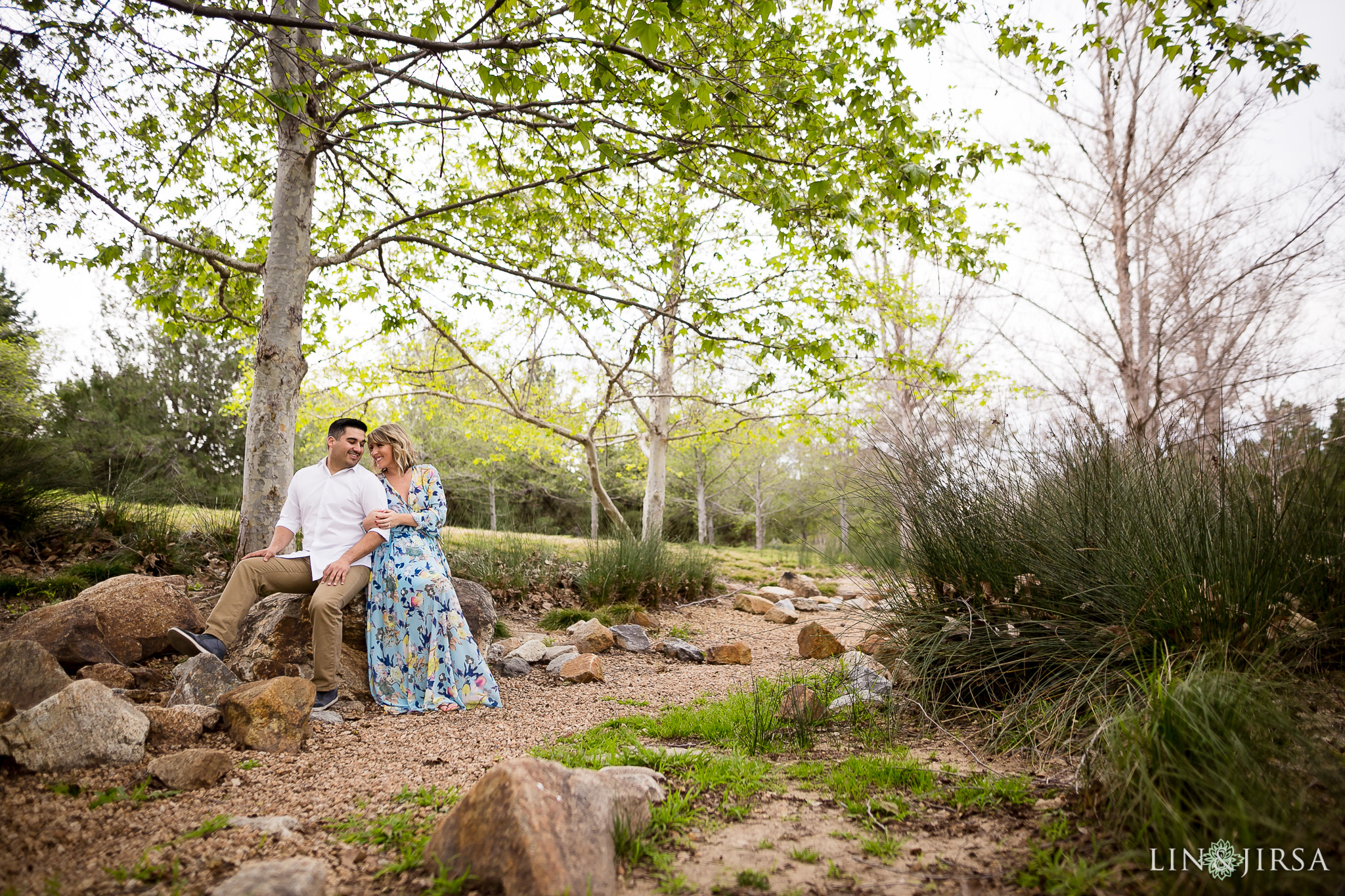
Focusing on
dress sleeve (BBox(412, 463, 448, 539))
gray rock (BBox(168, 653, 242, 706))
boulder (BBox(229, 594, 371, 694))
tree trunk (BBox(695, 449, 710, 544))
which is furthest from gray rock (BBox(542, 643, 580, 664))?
tree trunk (BBox(695, 449, 710, 544))

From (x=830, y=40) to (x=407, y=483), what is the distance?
4483 mm

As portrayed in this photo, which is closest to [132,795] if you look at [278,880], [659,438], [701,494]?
[278,880]

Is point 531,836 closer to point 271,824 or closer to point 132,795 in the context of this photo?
point 271,824

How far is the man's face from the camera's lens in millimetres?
3918

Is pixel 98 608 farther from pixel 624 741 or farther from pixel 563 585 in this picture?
→ pixel 563 585

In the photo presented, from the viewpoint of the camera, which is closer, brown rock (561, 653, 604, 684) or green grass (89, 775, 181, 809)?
green grass (89, 775, 181, 809)

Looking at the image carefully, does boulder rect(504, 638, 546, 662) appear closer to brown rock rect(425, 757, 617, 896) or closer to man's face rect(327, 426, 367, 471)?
man's face rect(327, 426, 367, 471)

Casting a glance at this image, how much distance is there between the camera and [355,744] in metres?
3.11

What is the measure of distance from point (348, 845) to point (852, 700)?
7.67 feet

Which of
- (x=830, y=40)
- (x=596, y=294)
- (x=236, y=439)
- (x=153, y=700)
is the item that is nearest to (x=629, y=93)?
(x=830, y=40)

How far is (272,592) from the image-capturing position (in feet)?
12.2

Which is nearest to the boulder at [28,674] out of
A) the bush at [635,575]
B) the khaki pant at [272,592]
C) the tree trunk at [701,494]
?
the khaki pant at [272,592]

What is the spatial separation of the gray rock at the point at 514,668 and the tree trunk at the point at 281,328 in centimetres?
218

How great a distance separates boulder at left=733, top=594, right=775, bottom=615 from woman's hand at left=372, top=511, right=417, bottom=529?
493 cm
